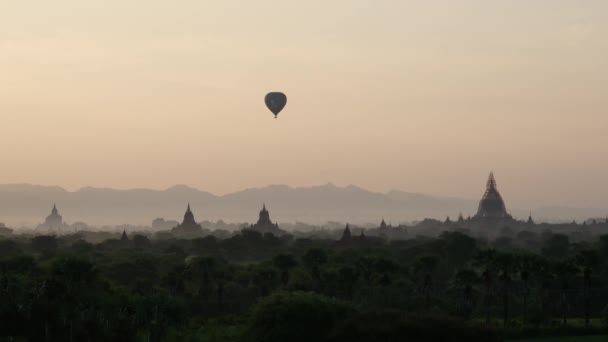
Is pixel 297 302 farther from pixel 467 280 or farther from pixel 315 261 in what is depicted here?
pixel 315 261

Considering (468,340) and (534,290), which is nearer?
(468,340)

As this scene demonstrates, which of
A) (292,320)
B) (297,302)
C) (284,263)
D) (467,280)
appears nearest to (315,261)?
(284,263)

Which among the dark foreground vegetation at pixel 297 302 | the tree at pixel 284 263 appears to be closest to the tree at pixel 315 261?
the dark foreground vegetation at pixel 297 302

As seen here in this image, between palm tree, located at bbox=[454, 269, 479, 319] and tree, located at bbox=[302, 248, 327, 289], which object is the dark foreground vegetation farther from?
tree, located at bbox=[302, 248, 327, 289]

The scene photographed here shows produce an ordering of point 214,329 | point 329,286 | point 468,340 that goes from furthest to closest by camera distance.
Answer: point 329,286, point 214,329, point 468,340

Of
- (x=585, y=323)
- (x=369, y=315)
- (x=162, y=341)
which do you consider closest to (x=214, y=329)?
(x=162, y=341)

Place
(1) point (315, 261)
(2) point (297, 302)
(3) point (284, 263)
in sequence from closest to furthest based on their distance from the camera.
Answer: (2) point (297, 302), (1) point (315, 261), (3) point (284, 263)

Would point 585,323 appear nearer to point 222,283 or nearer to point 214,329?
point 214,329

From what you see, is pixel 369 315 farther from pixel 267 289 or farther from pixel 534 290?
pixel 534 290

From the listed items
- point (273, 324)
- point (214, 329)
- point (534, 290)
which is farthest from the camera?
point (534, 290)
